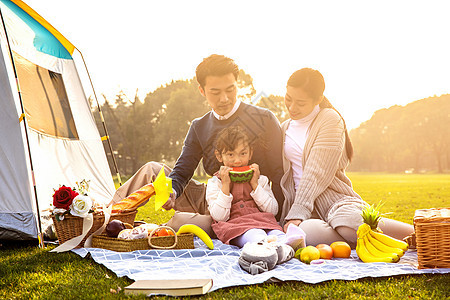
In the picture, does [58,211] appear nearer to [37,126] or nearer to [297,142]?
[37,126]

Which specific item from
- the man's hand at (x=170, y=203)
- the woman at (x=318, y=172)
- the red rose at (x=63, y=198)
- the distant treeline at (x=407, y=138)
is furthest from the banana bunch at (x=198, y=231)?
the distant treeline at (x=407, y=138)

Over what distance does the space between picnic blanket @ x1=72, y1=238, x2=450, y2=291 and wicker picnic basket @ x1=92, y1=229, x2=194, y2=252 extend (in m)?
0.08

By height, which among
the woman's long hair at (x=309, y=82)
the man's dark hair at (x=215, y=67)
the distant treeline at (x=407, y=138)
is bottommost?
the distant treeline at (x=407, y=138)

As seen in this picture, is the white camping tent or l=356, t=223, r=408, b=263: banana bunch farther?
the white camping tent

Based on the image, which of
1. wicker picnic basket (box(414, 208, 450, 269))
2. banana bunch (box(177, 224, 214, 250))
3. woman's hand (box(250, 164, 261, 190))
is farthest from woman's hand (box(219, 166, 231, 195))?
wicker picnic basket (box(414, 208, 450, 269))

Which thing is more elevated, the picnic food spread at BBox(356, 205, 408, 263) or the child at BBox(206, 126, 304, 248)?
the child at BBox(206, 126, 304, 248)

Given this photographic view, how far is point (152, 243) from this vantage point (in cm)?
358

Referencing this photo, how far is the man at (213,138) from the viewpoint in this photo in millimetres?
4129

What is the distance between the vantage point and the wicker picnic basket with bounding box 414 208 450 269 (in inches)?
109

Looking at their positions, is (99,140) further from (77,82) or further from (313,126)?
(313,126)

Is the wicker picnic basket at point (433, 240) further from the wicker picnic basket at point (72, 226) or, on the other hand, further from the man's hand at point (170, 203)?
the wicker picnic basket at point (72, 226)

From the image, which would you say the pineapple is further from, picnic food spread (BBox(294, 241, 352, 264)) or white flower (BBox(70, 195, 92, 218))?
white flower (BBox(70, 195, 92, 218))

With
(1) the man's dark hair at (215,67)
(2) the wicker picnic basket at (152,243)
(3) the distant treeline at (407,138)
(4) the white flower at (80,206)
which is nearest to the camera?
(2) the wicker picnic basket at (152,243)

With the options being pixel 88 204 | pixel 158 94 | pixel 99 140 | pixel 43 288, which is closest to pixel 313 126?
pixel 88 204
